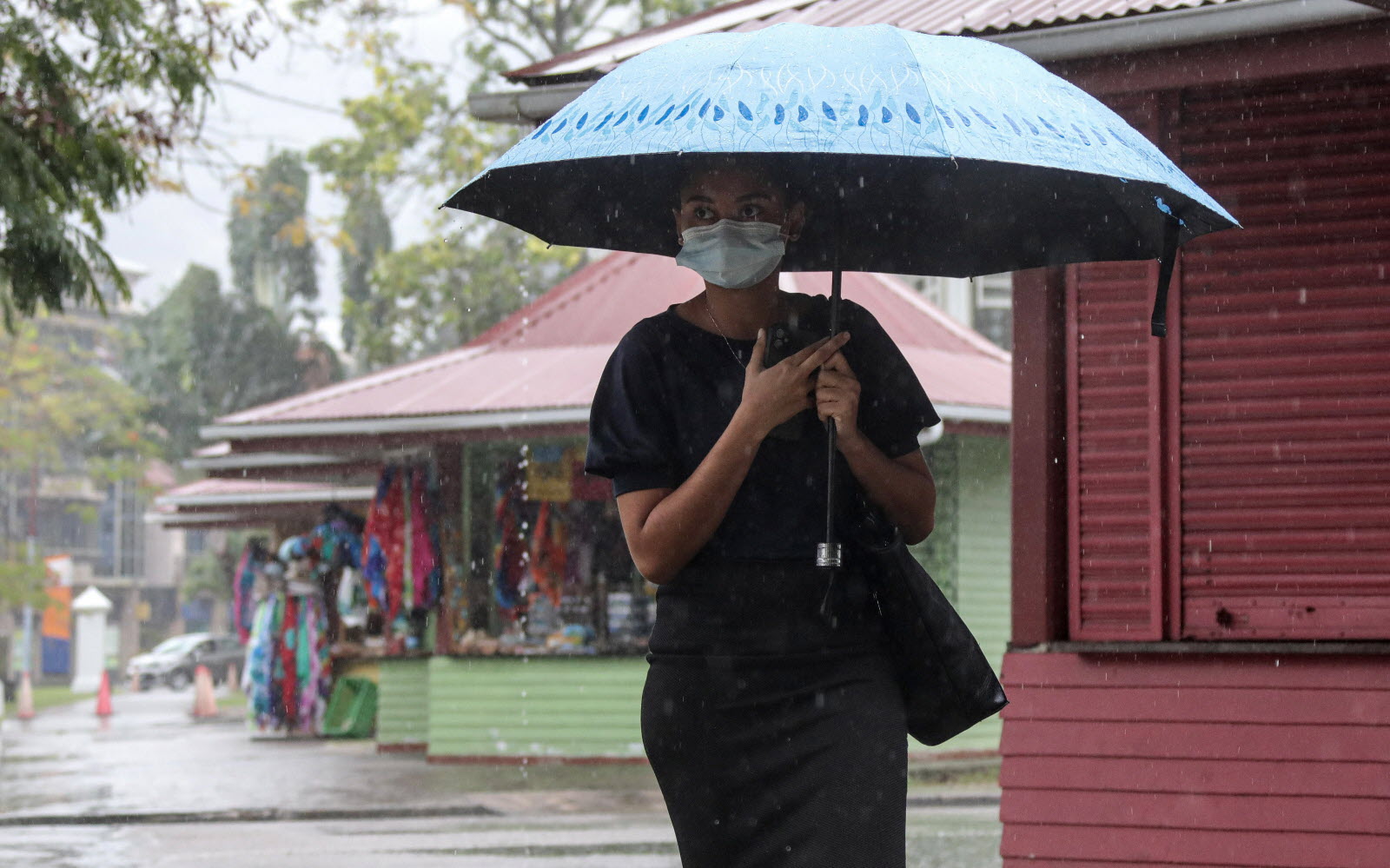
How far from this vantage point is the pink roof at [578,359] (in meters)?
16.1

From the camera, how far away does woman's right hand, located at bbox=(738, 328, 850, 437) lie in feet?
10.9

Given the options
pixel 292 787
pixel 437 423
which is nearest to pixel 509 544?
pixel 437 423

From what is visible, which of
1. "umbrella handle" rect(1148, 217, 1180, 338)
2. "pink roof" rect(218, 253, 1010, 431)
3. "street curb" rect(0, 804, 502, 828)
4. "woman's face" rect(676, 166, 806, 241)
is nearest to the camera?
"woman's face" rect(676, 166, 806, 241)

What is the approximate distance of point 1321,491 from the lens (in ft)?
24.8

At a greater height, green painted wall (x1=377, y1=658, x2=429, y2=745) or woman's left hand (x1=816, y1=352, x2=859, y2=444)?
woman's left hand (x1=816, y1=352, x2=859, y2=444)

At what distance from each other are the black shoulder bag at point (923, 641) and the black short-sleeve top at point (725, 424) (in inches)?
4.7

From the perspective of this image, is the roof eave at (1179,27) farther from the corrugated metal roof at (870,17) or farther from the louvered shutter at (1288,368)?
the louvered shutter at (1288,368)

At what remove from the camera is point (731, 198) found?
11.7 ft

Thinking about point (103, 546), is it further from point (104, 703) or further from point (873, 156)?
point (873, 156)

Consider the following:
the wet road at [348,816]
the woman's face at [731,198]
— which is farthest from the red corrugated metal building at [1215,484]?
the woman's face at [731,198]

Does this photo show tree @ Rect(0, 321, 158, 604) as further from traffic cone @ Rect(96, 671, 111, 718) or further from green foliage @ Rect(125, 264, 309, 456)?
traffic cone @ Rect(96, 671, 111, 718)

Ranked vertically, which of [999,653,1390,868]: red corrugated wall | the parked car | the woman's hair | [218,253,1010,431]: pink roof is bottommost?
the parked car

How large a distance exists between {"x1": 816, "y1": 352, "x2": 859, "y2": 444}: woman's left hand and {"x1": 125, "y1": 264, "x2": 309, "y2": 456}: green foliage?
165 ft

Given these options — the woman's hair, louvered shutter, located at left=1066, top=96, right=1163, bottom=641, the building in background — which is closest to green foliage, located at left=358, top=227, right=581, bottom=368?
louvered shutter, located at left=1066, top=96, right=1163, bottom=641
